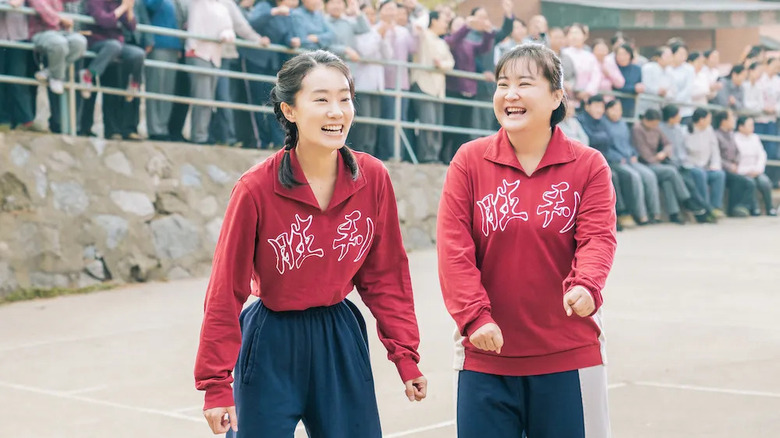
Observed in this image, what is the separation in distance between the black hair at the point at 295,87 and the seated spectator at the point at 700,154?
535 inches

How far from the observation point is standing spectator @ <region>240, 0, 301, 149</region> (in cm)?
1096

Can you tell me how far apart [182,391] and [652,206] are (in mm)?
10200

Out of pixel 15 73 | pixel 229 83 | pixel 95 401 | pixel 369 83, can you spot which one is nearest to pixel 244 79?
pixel 229 83

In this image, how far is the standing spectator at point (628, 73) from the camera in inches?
628

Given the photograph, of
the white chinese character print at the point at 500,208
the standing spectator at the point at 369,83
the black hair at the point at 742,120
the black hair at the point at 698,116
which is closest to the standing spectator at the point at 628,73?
the black hair at the point at 698,116

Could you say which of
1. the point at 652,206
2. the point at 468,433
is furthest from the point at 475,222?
the point at 652,206

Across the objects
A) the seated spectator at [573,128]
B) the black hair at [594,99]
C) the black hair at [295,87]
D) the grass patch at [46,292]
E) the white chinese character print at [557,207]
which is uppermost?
the black hair at [594,99]

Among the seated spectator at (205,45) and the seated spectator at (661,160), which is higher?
the seated spectator at (205,45)

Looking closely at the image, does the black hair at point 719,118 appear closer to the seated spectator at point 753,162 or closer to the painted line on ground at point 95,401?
the seated spectator at point 753,162

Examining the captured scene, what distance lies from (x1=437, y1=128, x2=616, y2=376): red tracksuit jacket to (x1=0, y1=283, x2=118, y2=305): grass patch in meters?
6.03

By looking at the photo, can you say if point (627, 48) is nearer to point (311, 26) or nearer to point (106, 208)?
point (311, 26)

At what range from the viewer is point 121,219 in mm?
9656

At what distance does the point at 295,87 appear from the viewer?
3488 mm

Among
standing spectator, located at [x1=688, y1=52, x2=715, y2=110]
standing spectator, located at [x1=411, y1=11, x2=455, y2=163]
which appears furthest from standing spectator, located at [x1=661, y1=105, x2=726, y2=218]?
standing spectator, located at [x1=411, y1=11, x2=455, y2=163]
